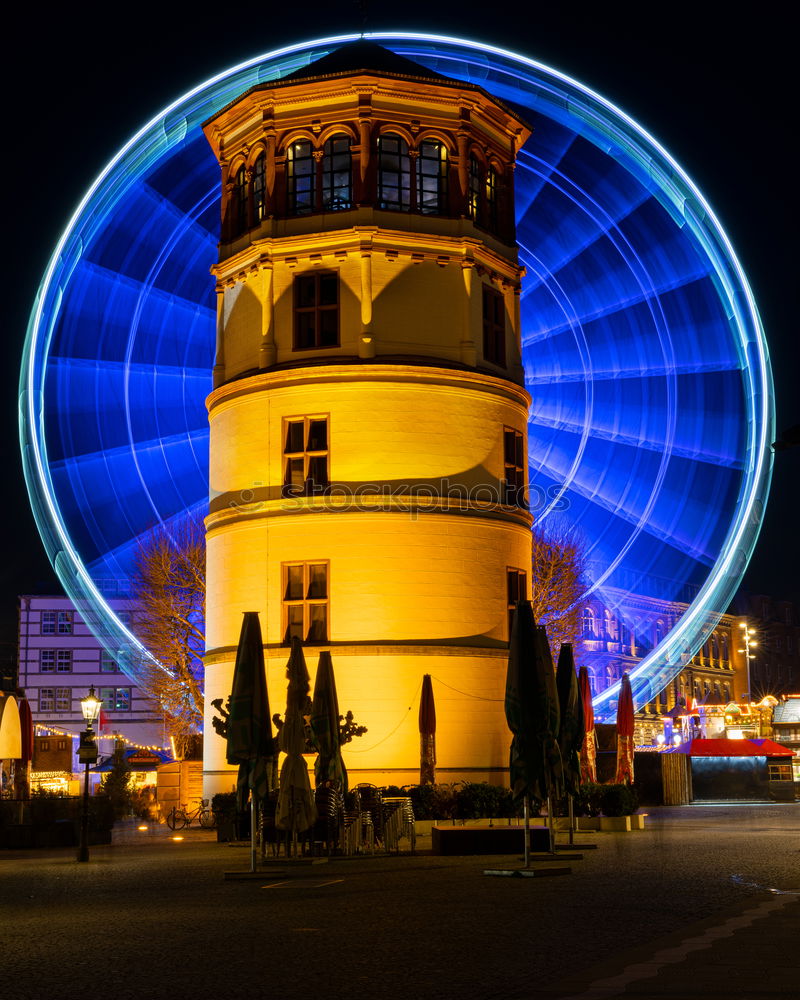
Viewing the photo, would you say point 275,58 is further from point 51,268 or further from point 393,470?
point 393,470

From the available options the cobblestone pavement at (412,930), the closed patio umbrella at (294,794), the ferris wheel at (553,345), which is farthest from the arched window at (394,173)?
the cobblestone pavement at (412,930)

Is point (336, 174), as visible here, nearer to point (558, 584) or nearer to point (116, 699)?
point (558, 584)

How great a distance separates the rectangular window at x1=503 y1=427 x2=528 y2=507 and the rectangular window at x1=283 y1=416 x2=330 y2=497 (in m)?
5.01

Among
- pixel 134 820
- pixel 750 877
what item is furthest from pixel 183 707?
pixel 750 877

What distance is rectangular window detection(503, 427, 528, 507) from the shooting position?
129ft

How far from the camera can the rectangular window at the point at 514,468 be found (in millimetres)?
39250

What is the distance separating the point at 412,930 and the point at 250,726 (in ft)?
29.0

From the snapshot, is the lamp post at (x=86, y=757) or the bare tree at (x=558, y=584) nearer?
the lamp post at (x=86, y=757)

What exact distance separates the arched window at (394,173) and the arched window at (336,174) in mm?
851

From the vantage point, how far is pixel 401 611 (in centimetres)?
3641

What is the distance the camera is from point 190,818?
42.8 m

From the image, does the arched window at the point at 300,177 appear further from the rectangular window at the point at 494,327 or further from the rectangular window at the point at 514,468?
the rectangular window at the point at 514,468

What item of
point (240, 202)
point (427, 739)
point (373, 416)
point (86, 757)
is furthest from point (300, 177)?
point (86, 757)

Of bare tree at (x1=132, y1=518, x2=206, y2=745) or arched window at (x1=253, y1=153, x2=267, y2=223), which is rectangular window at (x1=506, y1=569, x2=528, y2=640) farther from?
bare tree at (x1=132, y1=518, x2=206, y2=745)
